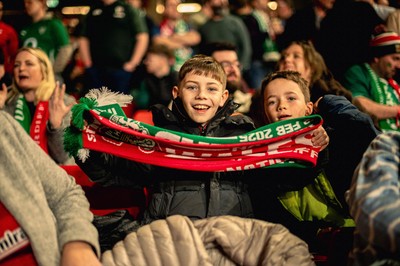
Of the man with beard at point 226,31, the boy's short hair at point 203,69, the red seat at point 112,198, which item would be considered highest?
the man with beard at point 226,31

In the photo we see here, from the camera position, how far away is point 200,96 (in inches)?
150

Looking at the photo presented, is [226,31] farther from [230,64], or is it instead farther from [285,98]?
[285,98]

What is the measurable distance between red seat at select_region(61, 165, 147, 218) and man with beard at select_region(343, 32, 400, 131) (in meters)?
1.87

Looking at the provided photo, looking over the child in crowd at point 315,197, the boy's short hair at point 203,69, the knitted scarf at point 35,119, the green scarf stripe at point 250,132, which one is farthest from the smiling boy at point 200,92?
the knitted scarf at point 35,119

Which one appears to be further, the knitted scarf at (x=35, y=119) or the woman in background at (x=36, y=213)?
the knitted scarf at (x=35, y=119)

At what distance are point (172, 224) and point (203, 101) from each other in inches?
37.5

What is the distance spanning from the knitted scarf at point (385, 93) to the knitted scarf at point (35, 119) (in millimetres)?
2322

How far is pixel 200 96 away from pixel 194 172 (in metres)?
0.41

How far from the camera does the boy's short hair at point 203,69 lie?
12.8ft

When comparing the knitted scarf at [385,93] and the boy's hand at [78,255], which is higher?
the knitted scarf at [385,93]

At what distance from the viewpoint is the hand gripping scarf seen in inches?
141

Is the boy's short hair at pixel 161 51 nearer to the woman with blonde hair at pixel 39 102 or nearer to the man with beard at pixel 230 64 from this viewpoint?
the man with beard at pixel 230 64

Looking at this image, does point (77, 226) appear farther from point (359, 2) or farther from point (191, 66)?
point (359, 2)

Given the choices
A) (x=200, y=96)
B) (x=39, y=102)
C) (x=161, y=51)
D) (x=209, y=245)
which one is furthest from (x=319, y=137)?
(x=161, y=51)
